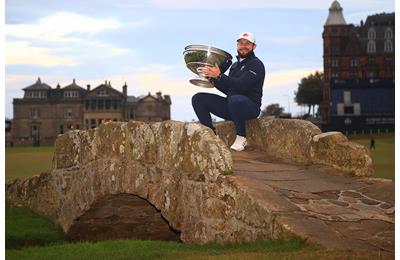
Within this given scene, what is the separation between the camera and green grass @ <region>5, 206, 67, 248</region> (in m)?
14.6

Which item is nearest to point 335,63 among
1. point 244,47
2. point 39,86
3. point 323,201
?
point 39,86

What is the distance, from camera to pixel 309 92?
363ft

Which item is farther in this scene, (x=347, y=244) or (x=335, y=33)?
(x=335, y=33)

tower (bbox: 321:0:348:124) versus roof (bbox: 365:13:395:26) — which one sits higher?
roof (bbox: 365:13:395:26)

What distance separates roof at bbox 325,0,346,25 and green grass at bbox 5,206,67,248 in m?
96.5

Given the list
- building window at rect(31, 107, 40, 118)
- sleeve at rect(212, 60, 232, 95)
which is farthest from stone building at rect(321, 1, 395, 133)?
sleeve at rect(212, 60, 232, 95)

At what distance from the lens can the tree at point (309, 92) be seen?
110 meters

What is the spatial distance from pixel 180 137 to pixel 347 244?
357cm

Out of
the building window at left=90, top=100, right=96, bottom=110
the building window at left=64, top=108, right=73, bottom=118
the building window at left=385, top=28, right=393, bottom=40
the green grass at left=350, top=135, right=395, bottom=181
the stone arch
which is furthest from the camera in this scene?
the building window at left=64, top=108, right=73, bottom=118

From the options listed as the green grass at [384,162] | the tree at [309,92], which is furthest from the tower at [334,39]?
the green grass at [384,162]

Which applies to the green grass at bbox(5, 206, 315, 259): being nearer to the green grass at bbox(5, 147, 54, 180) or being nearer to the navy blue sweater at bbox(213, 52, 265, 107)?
the navy blue sweater at bbox(213, 52, 265, 107)

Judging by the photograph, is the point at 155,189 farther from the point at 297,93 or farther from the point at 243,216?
the point at 297,93

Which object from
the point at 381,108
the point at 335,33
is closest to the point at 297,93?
the point at 335,33

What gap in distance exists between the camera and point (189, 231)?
10.4m
